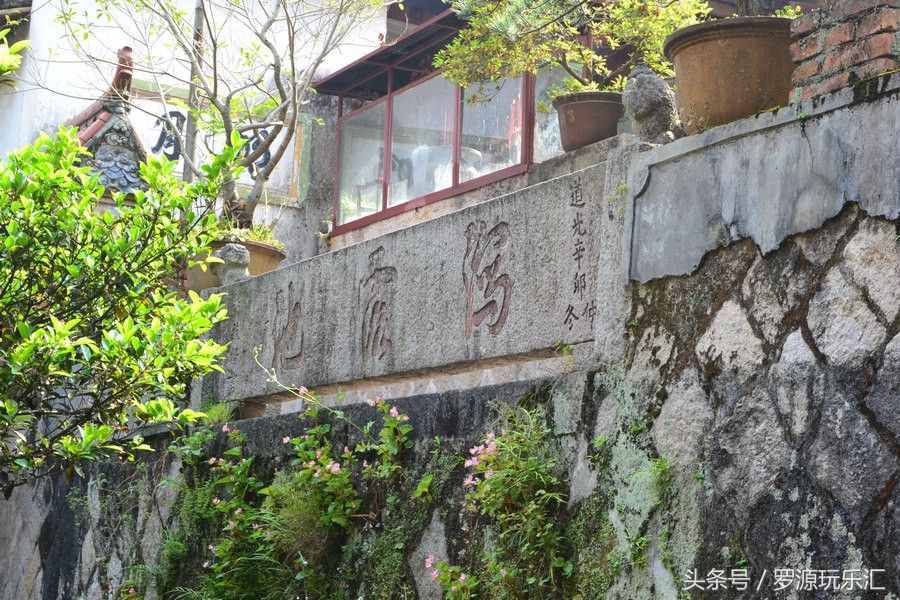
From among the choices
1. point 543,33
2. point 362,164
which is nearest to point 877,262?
point 543,33

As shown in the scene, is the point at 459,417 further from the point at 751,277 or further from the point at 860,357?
the point at 860,357

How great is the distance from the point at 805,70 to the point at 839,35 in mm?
143

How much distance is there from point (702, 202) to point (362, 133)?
33.8 feet

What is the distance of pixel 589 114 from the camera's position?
28.7 ft

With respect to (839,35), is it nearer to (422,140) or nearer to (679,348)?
(679,348)

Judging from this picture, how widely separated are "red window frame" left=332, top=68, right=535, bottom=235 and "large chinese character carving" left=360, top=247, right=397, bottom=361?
14.7 ft

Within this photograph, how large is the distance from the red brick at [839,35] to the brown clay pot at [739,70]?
378 mm

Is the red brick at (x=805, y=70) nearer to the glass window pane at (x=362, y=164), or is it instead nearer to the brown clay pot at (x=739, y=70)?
the brown clay pot at (x=739, y=70)

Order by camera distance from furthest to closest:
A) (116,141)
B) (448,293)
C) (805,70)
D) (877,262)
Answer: (116,141) → (448,293) → (805,70) → (877,262)

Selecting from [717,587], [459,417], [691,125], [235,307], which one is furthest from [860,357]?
[235,307]

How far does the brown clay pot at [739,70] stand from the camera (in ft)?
13.7

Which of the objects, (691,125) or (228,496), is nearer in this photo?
(691,125)

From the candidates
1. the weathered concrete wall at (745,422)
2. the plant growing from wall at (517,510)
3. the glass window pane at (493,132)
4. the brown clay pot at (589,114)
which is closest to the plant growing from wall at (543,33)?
the brown clay pot at (589,114)

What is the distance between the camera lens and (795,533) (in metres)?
3.46
